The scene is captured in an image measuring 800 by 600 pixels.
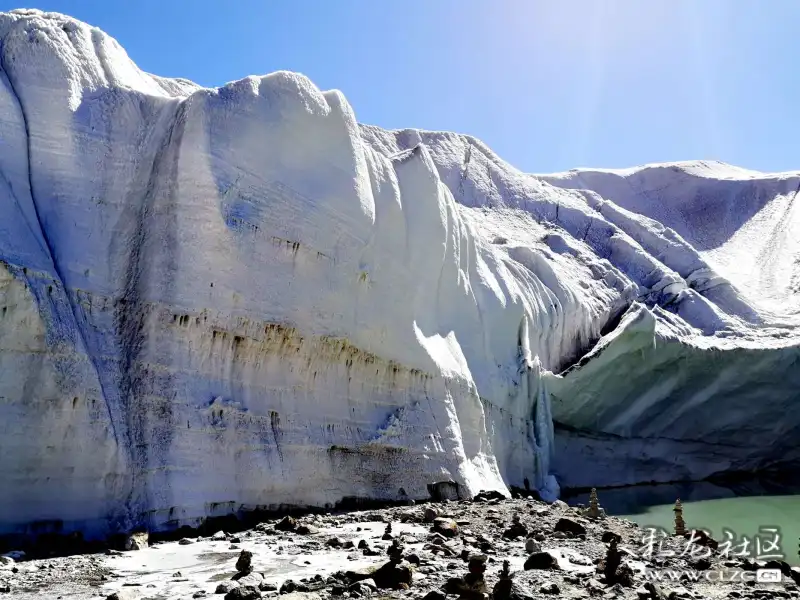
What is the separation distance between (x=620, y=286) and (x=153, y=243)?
A: 14570 mm

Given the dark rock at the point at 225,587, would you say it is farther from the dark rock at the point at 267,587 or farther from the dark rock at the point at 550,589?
the dark rock at the point at 550,589

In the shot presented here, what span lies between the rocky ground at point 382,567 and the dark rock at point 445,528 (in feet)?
0.05

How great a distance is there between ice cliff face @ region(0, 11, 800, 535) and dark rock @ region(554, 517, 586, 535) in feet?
9.79

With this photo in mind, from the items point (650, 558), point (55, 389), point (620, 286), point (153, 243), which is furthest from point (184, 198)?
point (620, 286)

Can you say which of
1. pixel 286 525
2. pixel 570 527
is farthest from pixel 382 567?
pixel 570 527

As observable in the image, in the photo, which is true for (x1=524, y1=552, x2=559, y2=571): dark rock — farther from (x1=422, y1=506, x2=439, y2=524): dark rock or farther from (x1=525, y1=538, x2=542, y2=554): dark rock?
(x1=422, y1=506, x2=439, y2=524): dark rock

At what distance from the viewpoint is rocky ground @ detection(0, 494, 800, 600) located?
556cm

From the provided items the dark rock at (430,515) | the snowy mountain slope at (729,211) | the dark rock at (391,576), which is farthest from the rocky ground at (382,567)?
the snowy mountain slope at (729,211)

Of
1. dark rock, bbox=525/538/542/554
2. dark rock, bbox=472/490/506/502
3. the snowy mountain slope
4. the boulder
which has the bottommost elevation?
the boulder

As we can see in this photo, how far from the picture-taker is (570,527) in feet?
29.9

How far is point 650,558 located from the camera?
7.70 metres

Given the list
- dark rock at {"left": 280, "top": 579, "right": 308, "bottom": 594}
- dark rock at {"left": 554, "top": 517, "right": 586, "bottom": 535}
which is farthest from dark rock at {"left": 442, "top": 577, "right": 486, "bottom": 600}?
dark rock at {"left": 554, "top": 517, "right": 586, "bottom": 535}

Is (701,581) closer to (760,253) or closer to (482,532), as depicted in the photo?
(482,532)

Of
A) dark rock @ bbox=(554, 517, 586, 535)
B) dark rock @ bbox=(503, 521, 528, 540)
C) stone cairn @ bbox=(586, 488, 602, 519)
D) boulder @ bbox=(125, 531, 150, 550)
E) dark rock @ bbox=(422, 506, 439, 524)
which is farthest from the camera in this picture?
stone cairn @ bbox=(586, 488, 602, 519)
